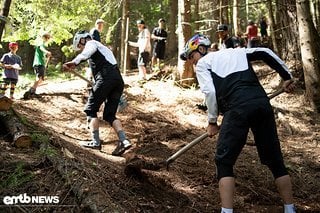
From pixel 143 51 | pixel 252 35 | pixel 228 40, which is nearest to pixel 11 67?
pixel 143 51

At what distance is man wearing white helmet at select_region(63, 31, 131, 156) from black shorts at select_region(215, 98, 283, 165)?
2.73 m

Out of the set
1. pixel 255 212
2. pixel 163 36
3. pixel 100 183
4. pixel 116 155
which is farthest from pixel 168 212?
pixel 163 36

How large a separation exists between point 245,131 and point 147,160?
2383 millimetres

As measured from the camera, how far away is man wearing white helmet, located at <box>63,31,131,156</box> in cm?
645

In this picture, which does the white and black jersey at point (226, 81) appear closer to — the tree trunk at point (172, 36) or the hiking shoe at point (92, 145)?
the hiking shoe at point (92, 145)

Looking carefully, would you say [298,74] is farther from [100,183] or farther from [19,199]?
[19,199]

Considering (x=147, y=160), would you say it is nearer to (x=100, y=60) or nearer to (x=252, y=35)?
(x=100, y=60)

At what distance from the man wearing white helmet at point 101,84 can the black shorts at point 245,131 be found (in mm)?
2726

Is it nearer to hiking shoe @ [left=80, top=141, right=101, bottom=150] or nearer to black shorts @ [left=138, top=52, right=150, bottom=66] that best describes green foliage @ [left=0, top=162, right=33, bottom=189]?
hiking shoe @ [left=80, top=141, right=101, bottom=150]

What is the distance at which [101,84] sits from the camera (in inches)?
→ 256

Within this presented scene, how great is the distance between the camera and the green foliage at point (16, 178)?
403cm

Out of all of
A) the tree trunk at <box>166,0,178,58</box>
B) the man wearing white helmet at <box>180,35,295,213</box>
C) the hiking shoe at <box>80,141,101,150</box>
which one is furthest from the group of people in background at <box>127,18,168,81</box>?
the man wearing white helmet at <box>180,35,295,213</box>

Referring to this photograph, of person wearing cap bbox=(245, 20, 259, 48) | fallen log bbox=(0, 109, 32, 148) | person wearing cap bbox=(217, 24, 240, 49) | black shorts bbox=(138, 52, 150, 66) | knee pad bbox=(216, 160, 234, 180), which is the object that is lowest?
knee pad bbox=(216, 160, 234, 180)

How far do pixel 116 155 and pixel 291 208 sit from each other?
3231 mm
